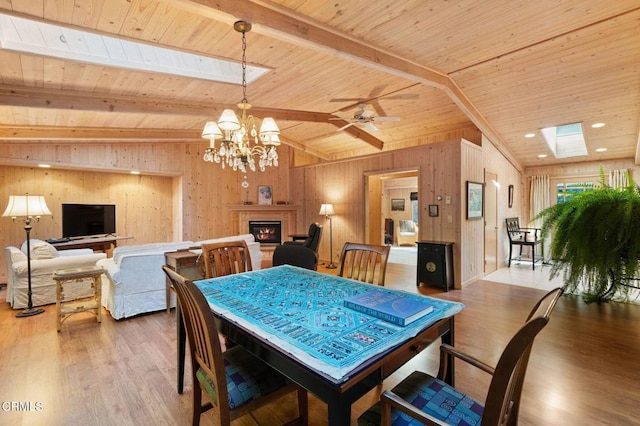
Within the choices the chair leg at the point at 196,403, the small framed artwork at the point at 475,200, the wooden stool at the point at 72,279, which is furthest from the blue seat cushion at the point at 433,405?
the small framed artwork at the point at 475,200

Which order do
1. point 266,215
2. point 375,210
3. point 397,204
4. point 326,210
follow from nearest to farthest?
point 326,210 → point 375,210 → point 266,215 → point 397,204

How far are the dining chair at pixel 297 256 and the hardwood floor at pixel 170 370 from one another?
206 centimetres

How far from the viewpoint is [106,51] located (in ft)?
9.49

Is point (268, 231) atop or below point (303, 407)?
atop

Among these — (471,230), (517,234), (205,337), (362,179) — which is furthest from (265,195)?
(205,337)

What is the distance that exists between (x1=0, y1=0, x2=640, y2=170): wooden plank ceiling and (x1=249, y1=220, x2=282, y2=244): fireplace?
2.90 m

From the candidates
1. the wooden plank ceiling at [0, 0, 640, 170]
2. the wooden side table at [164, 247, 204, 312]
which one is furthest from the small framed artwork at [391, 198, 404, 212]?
the wooden side table at [164, 247, 204, 312]

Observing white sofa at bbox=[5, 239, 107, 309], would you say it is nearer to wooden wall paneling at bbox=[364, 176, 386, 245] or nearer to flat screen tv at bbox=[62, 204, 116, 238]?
flat screen tv at bbox=[62, 204, 116, 238]

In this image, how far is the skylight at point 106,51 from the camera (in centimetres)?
246

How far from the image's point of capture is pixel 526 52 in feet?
11.9

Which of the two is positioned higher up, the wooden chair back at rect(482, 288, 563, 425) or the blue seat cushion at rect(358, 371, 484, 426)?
the wooden chair back at rect(482, 288, 563, 425)

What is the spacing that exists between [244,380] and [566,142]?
8.07 m

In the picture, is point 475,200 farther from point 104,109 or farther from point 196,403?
point 104,109

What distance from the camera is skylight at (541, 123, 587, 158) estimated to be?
617 cm
